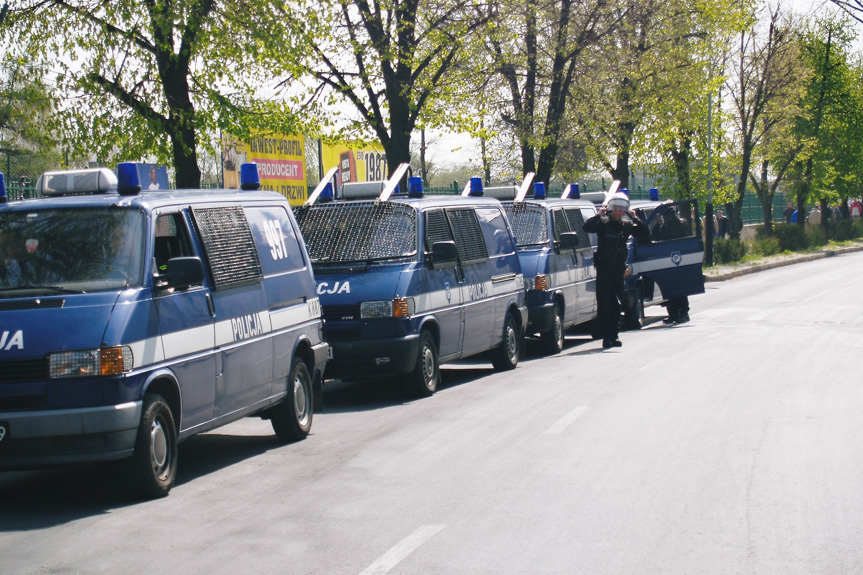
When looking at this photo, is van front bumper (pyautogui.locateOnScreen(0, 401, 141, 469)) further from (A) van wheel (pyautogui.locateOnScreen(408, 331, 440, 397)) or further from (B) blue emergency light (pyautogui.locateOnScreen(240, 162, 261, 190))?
(A) van wheel (pyautogui.locateOnScreen(408, 331, 440, 397))

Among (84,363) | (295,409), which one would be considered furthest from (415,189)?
(84,363)

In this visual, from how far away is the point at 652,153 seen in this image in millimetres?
36062

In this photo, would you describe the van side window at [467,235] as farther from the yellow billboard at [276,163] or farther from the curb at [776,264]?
the curb at [776,264]

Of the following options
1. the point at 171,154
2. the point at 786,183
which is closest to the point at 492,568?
the point at 171,154

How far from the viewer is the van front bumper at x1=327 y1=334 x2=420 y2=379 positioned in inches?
457

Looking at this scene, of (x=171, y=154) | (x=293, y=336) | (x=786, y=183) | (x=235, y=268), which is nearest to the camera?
(x=235, y=268)

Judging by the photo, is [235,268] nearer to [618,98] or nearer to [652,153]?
[618,98]

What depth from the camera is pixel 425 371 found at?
479 inches

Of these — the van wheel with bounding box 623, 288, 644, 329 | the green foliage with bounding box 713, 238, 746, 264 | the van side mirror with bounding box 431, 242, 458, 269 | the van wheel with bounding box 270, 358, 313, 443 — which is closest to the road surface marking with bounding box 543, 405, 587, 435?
the van wheel with bounding box 270, 358, 313, 443

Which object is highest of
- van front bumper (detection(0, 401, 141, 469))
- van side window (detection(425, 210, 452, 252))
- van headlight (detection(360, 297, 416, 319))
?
van side window (detection(425, 210, 452, 252))

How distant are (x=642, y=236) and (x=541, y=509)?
1133 centimetres

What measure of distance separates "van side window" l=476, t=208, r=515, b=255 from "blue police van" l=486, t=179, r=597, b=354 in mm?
1174

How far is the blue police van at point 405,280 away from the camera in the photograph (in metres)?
11.7

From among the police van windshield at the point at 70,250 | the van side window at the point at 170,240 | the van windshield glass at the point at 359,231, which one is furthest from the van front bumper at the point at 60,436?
the van windshield glass at the point at 359,231
